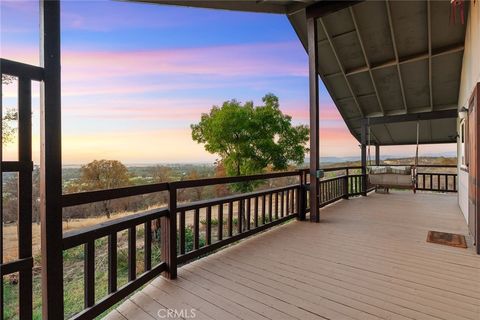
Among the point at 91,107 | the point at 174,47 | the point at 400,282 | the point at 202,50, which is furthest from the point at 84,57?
the point at 400,282

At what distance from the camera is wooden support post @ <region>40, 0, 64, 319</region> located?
5.55 ft

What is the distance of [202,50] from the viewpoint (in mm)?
10383

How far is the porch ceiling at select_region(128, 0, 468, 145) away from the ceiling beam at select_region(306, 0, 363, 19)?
19 cm

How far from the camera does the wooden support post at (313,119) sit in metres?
4.99

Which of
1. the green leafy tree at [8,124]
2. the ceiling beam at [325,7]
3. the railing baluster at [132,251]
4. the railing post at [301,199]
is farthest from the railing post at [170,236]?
the ceiling beam at [325,7]

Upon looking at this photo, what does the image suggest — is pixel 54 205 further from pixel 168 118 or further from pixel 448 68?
pixel 168 118

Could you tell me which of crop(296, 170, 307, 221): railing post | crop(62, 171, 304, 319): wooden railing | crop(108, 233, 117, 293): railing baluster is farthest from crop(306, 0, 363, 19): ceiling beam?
crop(108, 233, 117, 293): railing baluster

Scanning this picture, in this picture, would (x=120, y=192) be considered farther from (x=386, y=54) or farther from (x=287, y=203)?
(x=386, y=54)

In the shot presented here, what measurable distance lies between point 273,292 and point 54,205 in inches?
74.0

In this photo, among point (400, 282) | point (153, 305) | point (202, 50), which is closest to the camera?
point (153, 305)

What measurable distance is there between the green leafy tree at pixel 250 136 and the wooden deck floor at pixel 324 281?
24.8 ft

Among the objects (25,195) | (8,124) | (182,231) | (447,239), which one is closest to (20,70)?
(8,124)

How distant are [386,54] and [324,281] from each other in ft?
21.0

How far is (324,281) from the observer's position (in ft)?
8.64
